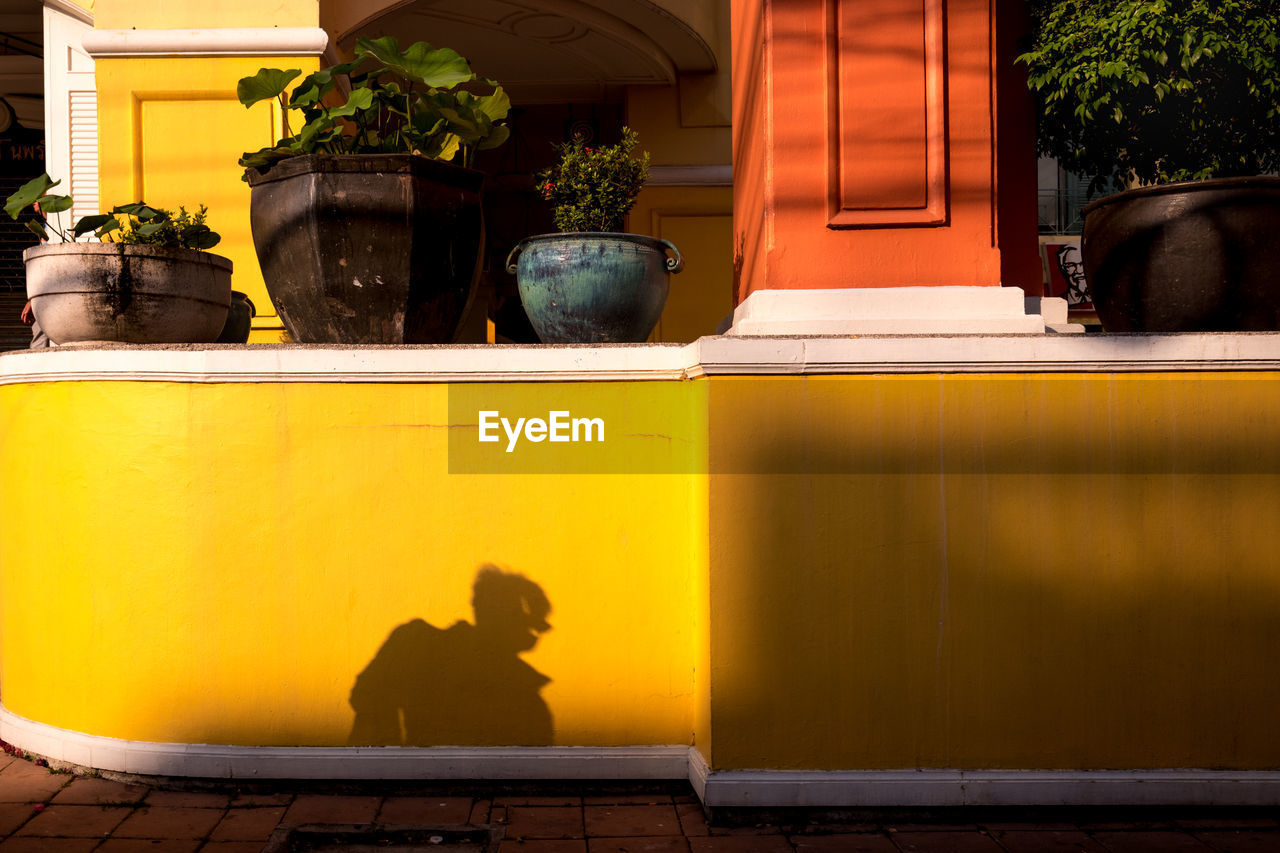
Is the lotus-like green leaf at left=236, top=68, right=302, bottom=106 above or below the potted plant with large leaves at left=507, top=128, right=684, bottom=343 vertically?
above

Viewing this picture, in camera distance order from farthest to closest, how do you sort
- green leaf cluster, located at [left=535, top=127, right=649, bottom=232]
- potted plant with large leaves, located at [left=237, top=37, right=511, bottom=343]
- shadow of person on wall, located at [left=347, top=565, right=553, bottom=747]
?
1. green leaf cluster, located at [left=535, top=127, right=649, bottom=232]
2. potted plant with large leaves, located at [left=237, top=37, right=511, bottom=343]
3. shadow of person on wall, located at [left=347, top=565, right=553, bottom=747]

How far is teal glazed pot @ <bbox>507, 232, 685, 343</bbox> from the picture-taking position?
3650 mm

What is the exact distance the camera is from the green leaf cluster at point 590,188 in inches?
151

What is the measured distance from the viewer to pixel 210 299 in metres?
3.77

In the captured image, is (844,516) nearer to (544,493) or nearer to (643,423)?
(643,423)

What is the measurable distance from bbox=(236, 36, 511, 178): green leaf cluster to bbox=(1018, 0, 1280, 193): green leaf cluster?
222cm

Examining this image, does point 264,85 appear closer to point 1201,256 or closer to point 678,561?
point 678,561

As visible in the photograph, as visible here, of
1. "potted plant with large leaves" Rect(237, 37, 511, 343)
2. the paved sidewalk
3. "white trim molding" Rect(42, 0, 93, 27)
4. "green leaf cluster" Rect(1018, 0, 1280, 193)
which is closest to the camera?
the paved sidewalk

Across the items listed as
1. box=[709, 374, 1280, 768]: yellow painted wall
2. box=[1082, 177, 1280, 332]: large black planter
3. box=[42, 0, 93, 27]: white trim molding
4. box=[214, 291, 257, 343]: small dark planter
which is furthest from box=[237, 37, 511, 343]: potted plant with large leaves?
box=[42, 0, 93, 27]: white trim molding

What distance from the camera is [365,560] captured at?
11.2 feet

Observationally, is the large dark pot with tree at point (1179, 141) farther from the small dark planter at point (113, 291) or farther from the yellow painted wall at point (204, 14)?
the yellow painted wall at point (204, 14)

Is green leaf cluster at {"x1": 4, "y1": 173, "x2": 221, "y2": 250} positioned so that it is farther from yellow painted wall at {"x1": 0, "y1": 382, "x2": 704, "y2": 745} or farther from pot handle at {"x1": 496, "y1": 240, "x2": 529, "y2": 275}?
pot handle at {"x1": 496, "y1": 240, "x2": 529, "y2": 275}

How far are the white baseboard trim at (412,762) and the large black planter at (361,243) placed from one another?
1598 mm

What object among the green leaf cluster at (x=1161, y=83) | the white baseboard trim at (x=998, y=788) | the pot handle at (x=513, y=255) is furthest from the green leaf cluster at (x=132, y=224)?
the green leaf cluster at (x=1161, y=83)
